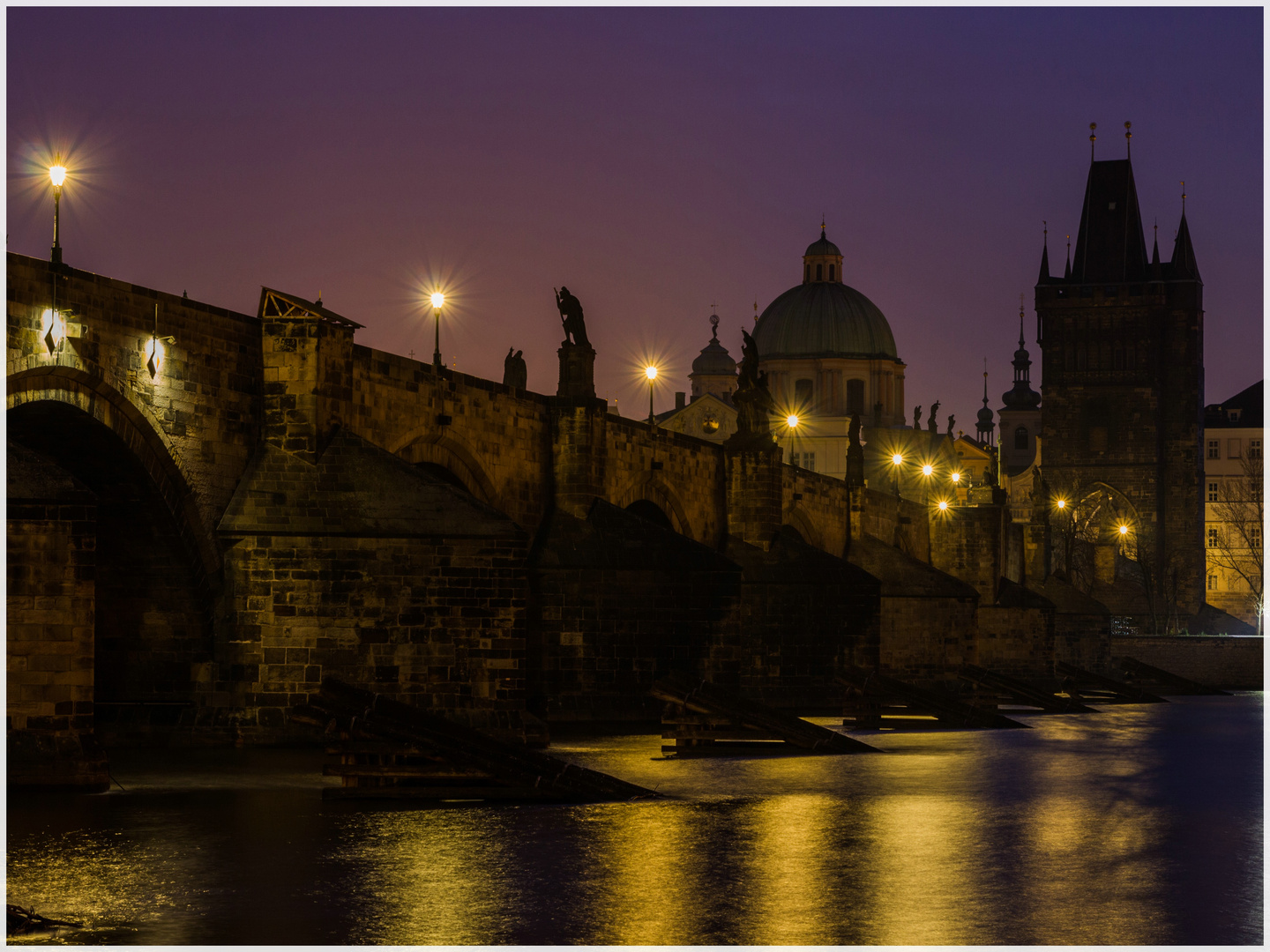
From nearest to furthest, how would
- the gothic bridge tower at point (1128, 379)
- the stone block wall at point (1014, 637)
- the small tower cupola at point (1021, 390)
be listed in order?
the stone block wall at point (1014, 637) < the gothic bridge tower at point (1128, 379) < the small tower cupola at point (1021, 390)

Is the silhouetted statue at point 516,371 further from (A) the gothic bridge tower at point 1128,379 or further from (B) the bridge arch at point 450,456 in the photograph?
(A) the gothic bridge tower at point 1128,379

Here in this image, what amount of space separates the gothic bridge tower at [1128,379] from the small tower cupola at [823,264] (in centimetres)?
1916

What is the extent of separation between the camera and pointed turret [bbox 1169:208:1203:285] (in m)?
110

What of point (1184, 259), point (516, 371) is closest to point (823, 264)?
point (1184, 259)

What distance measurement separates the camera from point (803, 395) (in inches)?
4722

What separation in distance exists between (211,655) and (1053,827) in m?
11.5

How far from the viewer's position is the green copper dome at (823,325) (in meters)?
122

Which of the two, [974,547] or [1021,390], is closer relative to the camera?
[974,547]

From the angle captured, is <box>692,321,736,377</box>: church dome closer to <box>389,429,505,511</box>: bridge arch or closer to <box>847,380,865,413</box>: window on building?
<box>847,380,865,413</box>: window on building

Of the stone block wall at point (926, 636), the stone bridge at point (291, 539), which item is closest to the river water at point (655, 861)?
the stone bridge at point (291, 539)

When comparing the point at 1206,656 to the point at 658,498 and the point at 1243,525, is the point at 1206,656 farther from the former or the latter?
the point at 1243,525

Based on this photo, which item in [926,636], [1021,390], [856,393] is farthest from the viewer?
[1021,390]

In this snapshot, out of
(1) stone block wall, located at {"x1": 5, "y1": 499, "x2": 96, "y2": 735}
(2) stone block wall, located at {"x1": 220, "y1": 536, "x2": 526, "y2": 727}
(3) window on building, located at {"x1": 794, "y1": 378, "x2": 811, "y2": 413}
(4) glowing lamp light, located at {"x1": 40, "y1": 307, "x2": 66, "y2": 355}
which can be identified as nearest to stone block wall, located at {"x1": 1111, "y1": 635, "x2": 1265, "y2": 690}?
(3) window on building, located at {"x1": 794, "y1": 378, "x2": 811, "y2": 413}

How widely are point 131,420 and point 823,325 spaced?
101m
